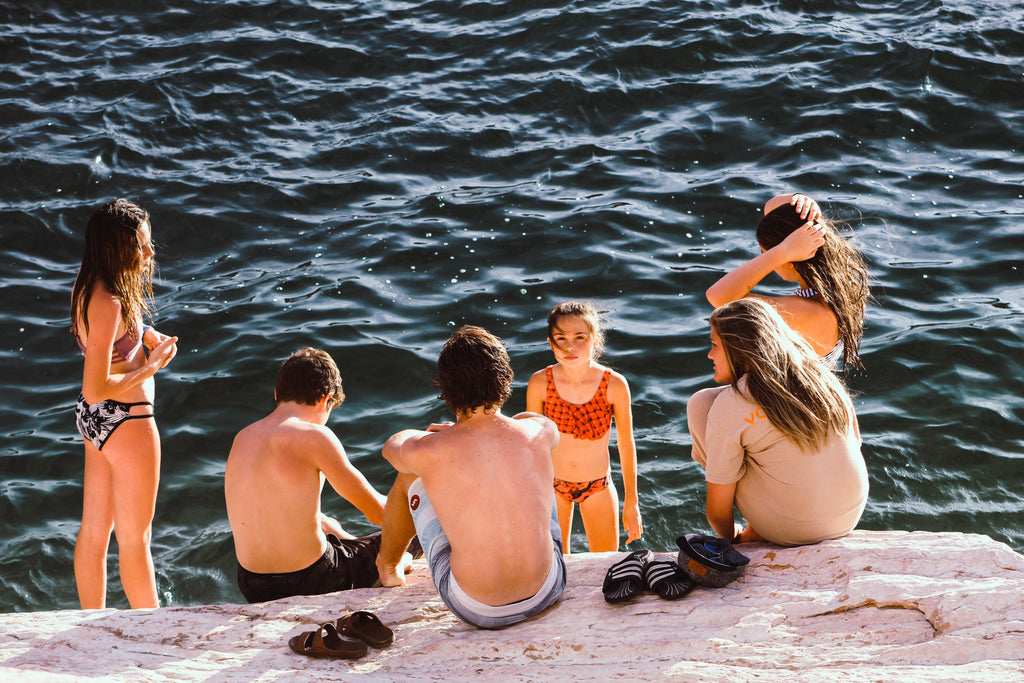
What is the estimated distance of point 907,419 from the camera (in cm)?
709

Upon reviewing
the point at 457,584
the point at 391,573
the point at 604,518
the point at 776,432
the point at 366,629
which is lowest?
the point at 604,518

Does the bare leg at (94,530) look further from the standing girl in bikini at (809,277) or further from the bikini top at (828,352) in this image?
the bikini top at (828,352)

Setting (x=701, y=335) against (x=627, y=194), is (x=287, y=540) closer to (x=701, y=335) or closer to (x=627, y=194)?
(x=701, y=335)

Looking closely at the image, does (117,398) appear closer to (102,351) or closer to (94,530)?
(102,351)

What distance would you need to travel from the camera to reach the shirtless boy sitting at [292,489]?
14.8 ft

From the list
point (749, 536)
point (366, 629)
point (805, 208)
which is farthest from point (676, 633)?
point (805, 208)

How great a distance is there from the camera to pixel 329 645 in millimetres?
3719

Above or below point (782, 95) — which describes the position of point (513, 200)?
below

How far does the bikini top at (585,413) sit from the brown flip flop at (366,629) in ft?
6.59

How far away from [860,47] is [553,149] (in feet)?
15.4

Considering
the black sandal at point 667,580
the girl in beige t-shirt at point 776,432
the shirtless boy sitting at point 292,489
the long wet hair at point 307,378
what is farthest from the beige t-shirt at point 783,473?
the long wet hair at point 307,378

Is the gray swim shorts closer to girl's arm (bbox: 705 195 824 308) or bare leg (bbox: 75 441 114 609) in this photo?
girl's arm (bbox: 705 195 824 308)

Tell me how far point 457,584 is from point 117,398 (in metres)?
2.18

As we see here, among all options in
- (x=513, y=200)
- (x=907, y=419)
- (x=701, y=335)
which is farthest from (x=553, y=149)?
(x=907, y=419)
